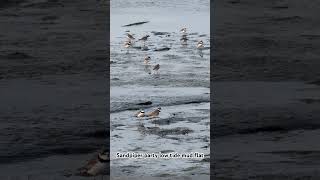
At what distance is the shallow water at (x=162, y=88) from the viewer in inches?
314

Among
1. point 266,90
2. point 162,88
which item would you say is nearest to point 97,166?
point 162,88

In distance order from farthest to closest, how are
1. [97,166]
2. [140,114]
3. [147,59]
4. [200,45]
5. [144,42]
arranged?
[144,42], [200,45], [147,59], [140,114], [97,166]

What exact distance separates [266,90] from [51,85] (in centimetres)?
291

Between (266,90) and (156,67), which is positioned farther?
(266,90)

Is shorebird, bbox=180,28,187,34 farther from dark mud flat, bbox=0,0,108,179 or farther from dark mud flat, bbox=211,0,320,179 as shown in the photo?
dark mud flat, bbox=0,0,108,179

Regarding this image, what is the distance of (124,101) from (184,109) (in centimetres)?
70

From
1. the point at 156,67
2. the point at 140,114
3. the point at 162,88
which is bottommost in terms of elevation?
the point at 140,114

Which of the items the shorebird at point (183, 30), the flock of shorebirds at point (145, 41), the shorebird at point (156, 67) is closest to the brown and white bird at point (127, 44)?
the flock of shorebirds at point (145, 41)

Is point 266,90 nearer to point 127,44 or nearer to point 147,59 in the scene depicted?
point 147,59

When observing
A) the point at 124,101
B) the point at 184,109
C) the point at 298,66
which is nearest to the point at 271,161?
the point at 184,109

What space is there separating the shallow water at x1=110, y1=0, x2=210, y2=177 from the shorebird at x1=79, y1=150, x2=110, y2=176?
84 mm

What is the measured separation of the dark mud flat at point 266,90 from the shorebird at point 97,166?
1.15m

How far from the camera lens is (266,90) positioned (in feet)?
33.2

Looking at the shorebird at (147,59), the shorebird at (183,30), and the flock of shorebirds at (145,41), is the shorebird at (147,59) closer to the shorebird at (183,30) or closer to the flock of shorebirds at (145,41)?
the flock of shorebirds at (145,41)
